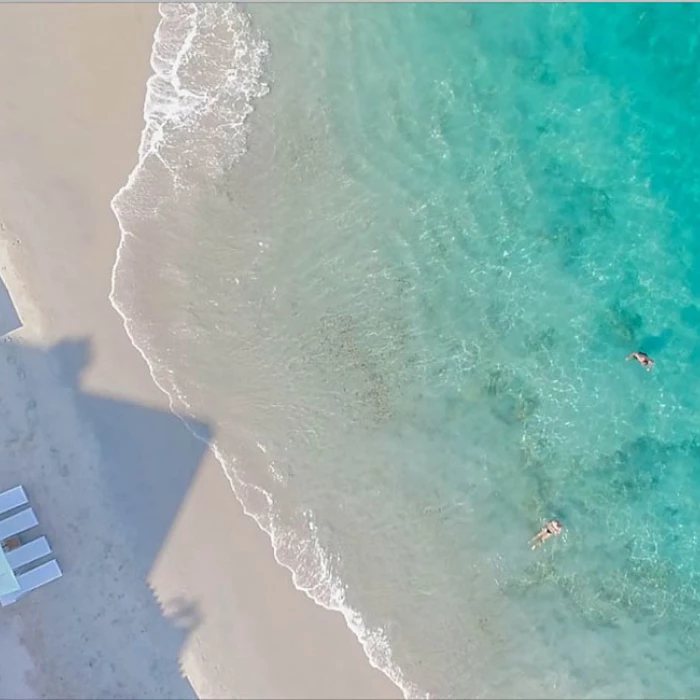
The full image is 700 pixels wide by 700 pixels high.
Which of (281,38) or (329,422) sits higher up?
(281,38)

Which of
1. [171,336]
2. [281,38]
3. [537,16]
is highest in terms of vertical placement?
[281,38]

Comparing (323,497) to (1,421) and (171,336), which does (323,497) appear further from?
(1,421)

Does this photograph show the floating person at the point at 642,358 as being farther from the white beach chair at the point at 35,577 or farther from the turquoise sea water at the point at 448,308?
the white beach chair at the point at 35,577

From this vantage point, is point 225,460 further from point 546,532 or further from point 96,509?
point 546,532

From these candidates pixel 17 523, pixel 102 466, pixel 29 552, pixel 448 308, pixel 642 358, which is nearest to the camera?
pixel 17 523

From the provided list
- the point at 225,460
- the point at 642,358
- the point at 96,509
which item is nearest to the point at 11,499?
the point at 96,509

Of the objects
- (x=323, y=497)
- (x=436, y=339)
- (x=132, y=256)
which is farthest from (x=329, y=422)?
(x=132, y=256)
